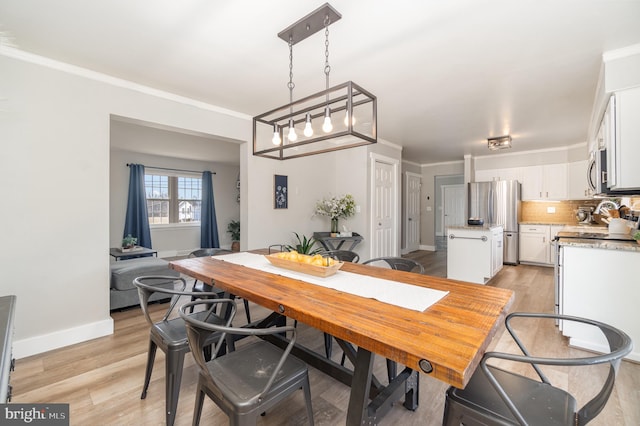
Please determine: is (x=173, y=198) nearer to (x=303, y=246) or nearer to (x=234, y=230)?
(x=234, y=230)

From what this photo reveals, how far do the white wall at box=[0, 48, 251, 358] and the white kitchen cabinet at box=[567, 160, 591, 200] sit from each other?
7.36 m

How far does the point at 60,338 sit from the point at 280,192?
2.81 metres

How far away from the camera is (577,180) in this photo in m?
5.56

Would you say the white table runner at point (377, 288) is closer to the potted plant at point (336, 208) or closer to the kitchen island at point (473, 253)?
the potted plant at point (336, 208)

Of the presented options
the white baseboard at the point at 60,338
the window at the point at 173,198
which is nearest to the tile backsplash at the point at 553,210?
the white baseboard at the point at 60,338

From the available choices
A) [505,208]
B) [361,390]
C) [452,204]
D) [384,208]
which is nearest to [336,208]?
[384,208]

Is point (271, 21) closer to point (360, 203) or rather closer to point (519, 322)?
point (360, 203)

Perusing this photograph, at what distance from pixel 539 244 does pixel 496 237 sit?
1.96 m

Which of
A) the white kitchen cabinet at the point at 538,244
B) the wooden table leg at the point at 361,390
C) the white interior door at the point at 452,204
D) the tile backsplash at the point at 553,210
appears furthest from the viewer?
the white interior door at the point at 452,204

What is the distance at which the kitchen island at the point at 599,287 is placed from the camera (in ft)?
7.67

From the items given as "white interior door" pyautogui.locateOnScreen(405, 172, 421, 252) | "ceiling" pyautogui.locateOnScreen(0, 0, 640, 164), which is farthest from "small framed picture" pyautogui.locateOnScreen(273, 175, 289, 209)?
"white interior door" pyautogui.locateOnScreen(405, 172, 421, 252)

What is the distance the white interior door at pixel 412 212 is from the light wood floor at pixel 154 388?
4.83m

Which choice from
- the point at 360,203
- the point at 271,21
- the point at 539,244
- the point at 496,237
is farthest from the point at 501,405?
the point at 539,244

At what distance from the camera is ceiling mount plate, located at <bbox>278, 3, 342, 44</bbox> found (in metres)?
1.74
